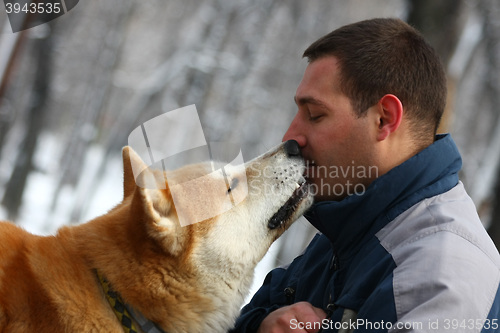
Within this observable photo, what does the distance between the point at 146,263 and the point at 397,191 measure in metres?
1.10

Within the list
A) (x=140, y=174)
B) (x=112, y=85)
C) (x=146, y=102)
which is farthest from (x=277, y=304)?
(x=112, y=85)

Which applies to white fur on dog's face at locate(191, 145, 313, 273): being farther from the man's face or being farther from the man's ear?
the man's ear

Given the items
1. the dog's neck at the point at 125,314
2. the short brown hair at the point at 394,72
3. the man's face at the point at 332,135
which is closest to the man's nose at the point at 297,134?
the man's face at the point at 332,135

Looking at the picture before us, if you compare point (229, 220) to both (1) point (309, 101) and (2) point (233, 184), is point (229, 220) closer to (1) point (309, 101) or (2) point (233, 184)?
(2) point (233, 184)

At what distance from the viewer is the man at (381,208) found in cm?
173

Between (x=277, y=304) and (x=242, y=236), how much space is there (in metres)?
0.37

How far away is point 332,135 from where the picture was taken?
7.70 feet

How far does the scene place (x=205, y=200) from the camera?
2637 mm

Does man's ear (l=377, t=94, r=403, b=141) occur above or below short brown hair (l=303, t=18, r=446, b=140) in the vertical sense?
below

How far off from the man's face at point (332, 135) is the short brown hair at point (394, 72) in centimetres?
5

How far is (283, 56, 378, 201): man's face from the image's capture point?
2.32m

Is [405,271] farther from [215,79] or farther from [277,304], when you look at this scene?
[215,79]

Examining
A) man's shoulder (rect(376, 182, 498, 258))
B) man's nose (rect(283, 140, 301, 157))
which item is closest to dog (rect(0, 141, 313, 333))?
man's nose (rect(283, 140, 301, 157))

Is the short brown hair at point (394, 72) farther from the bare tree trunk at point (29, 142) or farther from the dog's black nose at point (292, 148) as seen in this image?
the bare tree trunk at point (29, 142)
